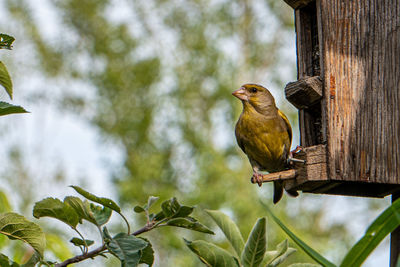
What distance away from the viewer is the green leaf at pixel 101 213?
7.25 feet

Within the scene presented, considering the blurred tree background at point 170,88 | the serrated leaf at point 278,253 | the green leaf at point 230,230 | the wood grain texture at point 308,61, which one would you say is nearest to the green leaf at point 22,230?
the green leaf at point 230,230

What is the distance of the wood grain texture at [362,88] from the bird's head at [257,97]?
1.27m

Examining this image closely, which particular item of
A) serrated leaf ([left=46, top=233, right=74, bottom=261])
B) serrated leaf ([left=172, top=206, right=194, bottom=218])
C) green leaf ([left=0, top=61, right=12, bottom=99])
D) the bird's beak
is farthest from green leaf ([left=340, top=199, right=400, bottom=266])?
the bird's beak

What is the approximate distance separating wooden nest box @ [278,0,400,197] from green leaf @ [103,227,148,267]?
1110mm

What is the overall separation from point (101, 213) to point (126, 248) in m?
0.27

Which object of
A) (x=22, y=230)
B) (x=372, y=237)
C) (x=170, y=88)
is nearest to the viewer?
(x=372, y=237)

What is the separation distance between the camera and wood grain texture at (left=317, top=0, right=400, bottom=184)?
282 centimetres

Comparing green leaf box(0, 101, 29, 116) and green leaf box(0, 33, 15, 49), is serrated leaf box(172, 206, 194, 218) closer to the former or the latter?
green leaf box(0, 101, 29, 116)

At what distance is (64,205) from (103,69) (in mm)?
17287

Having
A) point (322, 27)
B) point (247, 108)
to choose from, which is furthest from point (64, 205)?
point (247, 108)

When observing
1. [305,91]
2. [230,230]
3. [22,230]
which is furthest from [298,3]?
[22,230]

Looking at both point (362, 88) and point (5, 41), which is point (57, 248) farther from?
point (362, 88)

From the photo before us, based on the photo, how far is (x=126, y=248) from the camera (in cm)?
202

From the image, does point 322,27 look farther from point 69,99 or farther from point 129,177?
point 69,99
